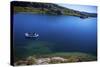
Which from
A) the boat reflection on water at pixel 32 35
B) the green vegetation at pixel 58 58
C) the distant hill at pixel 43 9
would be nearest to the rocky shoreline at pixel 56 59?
the green vegetation at pixel 58 58

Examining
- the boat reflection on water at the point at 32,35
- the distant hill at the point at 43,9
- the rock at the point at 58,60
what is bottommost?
the rock at the point at 58,60

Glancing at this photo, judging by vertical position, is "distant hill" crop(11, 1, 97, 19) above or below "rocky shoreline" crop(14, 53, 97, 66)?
above

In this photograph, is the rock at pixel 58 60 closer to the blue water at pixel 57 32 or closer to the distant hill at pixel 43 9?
the blue water at pixel 57 32

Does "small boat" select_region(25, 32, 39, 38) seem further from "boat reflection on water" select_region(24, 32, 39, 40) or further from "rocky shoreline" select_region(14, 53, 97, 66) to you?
"rocky shoreline" select_region(14, 53, 97, 66)

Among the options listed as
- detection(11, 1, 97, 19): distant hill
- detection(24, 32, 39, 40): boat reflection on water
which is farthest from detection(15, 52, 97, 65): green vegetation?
detection(11, 1, 97, 19): distant hill

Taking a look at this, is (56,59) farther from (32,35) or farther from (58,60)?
(32,35)
